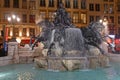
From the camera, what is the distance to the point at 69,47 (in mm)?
22906

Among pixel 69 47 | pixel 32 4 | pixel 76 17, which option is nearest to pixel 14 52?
pixel 69 47

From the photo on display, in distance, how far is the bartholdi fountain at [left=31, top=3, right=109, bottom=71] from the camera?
67.2ft

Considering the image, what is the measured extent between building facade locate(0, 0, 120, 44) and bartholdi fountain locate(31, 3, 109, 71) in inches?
1262

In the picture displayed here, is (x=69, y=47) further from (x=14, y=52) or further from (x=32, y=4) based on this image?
(x=32, y=4)

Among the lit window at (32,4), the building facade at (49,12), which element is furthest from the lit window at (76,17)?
the lit window at (32,4)

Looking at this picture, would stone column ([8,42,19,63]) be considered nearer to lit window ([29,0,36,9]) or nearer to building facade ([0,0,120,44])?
building facade ([0,0,120,44])

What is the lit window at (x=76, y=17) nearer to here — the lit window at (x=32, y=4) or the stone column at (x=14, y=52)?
Result: the lit window at (x=32, y=4)

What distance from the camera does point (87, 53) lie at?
23.5m

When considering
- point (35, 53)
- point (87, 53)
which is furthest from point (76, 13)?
point (87, 53)

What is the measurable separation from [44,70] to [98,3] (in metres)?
52.3

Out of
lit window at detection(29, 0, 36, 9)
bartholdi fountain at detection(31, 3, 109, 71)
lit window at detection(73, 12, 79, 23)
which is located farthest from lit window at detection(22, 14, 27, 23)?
Answer: bartholdi fountain at detection(31, 3, 109, 71)

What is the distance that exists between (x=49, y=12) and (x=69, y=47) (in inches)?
1706

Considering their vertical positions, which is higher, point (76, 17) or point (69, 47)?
point (76, 17)

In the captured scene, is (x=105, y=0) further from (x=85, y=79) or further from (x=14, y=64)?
(x=85, y=79)
